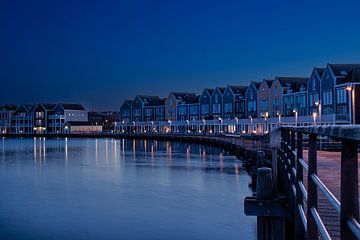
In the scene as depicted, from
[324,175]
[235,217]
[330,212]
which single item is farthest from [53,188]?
[330,212]

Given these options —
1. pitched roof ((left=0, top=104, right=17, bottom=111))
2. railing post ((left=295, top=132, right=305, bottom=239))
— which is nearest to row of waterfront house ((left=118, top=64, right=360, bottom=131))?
railing post ((left=295, top=132, right=305, bottom=239))

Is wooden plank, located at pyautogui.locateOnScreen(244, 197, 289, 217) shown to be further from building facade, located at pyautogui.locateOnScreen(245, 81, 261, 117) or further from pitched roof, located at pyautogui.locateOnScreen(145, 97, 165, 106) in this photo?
pitched roof, located at pyautogui.locateOnScreen(145, 97, 165, 106)

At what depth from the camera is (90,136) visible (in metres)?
160

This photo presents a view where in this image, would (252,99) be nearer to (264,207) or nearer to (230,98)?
(230,98)

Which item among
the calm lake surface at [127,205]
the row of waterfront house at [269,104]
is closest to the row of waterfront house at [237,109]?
the row of waterfront house at [269,104]

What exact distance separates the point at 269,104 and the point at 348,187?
93553 millimetres

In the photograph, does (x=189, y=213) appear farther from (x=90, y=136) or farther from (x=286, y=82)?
(x=90, y=136)

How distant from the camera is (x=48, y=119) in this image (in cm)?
17700

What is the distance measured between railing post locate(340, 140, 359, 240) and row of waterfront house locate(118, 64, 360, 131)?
47.7 meters

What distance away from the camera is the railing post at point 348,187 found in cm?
251

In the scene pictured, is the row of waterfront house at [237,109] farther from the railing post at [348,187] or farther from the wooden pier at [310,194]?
the railing post at [348,187]

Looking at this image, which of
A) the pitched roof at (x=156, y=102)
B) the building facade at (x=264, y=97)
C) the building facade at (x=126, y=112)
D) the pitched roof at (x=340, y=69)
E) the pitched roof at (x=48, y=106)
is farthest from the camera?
the pitched roof at (x=48, y=106)

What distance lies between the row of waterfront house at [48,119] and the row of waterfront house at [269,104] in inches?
1201

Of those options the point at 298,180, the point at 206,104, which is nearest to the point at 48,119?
the point at 206,104
